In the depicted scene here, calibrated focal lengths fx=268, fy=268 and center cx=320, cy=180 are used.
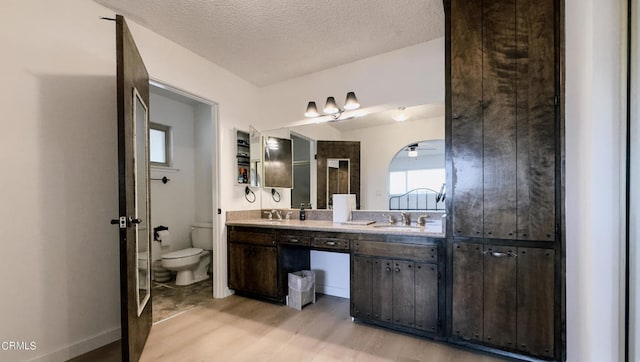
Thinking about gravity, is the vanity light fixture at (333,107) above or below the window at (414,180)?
above

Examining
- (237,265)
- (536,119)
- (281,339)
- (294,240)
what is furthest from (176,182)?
(536,119)

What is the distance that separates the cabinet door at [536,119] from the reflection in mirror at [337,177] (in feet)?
5.11

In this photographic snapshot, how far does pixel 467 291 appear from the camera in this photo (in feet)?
6.18

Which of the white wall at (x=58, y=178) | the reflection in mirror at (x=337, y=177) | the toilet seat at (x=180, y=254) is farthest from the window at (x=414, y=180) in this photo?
the toilet seat at (x=180, y=254)

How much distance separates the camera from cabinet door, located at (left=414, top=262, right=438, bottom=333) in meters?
2.00

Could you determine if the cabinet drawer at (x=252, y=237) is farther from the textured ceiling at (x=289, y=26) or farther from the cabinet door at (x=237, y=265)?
the textured ceiling at (x=289, y=26)

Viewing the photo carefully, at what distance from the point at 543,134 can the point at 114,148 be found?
306 centimetres

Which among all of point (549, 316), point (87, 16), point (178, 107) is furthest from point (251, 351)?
point (178, 107)

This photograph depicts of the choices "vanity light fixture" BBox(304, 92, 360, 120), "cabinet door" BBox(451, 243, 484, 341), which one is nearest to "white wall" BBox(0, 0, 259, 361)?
"vanity light fixture" BBox(304, 92, 360, 120)

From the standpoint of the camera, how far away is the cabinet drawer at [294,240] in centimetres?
259

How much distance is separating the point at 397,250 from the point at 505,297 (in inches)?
29.3

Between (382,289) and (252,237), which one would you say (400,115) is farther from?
(252,237)

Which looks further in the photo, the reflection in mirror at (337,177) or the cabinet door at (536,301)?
the reflection in mirror at (337,177)

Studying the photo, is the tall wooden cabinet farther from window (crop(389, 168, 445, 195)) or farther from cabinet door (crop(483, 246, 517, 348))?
window (crop(389, 168, 445, 195))
